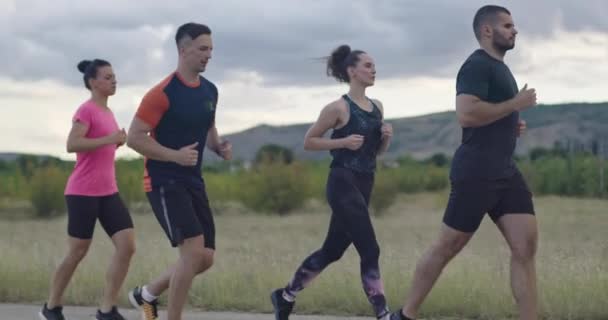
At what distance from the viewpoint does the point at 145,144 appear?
6.79 m

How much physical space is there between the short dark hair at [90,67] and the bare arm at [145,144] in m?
1.43

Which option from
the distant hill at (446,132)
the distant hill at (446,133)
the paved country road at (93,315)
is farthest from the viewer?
the distant hill at (446,132)

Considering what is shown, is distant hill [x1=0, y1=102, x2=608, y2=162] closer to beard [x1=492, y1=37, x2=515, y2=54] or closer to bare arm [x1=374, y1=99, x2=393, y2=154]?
bare arm [x1=374, y1=99, x2=393, y2=154]

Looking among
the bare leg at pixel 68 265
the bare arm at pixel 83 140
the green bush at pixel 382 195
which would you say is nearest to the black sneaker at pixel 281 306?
the bare leg at pixel 68 265

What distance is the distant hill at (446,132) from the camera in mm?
127438

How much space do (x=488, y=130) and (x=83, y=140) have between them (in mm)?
2861

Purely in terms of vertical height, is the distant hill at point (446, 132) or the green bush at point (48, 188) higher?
the green bush at point (48, 188)

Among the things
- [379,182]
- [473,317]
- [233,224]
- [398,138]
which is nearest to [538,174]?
[379,182]

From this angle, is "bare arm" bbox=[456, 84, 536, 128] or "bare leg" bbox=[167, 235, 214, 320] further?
"bare leg" bbox=[167, 235, 214, 320]

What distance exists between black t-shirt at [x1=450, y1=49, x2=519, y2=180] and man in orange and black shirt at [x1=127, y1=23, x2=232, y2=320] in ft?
5.00

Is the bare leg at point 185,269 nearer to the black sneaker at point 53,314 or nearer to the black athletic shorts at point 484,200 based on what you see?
the black athletic shorts at point 484,200

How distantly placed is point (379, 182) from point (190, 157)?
41.2m

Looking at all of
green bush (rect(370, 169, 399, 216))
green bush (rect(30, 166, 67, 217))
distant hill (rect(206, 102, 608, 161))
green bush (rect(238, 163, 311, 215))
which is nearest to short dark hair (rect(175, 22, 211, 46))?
green bush (rect(238, 163, 311, 215))

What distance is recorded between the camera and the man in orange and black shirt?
22.4ft
